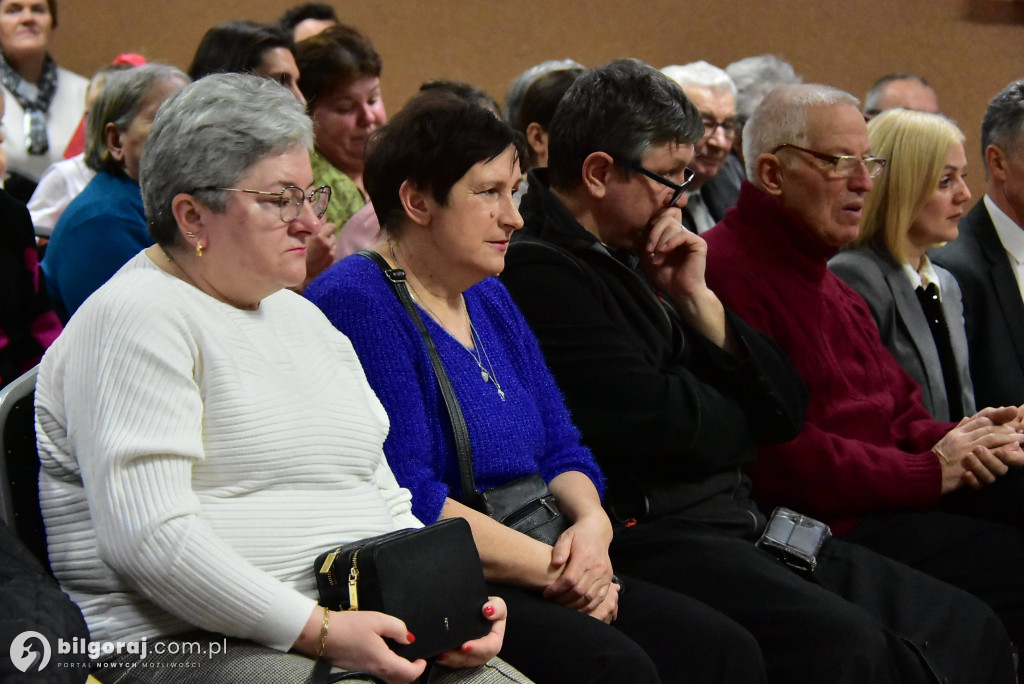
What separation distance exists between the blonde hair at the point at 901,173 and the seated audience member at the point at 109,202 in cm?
185

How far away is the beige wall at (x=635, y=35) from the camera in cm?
420

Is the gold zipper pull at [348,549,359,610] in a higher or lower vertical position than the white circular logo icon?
lower

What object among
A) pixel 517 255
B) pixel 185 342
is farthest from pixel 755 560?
pixel 185 342

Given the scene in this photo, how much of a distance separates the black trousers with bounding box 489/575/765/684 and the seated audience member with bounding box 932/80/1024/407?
158 centimetres

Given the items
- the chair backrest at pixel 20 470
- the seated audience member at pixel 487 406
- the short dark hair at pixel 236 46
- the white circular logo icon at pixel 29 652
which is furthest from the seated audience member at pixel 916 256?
the white circular logo icon at pixel 29 652

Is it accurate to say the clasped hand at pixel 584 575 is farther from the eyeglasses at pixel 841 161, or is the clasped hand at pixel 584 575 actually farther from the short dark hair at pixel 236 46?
the short dark hair at pixel 236 46

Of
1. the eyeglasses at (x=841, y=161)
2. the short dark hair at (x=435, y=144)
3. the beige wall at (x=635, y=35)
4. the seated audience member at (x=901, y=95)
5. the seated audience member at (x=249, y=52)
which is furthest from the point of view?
the seated audience member at (x=901, y=95)

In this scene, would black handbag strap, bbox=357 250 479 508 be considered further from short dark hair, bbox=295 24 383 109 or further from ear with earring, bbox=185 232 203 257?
short dark hair, bbox=295 24 383 109

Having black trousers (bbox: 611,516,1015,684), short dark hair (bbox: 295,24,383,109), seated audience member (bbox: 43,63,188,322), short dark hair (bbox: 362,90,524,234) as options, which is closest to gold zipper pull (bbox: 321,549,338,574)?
short dark hair (bbox: 362,90,524,234)

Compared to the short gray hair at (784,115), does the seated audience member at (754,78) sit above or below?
below

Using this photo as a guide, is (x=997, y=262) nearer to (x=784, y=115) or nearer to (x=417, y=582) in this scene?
(x=784, y=115)

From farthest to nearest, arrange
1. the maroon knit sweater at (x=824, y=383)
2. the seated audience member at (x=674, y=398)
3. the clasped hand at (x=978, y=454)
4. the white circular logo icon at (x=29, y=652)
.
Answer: the clasped hand at (x=978, y=454) → the maroon knit sweater at (x=824, y=383) → the seated audience member at (x=674, y=398) → the white circular logo icon at (x=29, y=652)

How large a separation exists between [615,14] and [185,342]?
12.8 ft

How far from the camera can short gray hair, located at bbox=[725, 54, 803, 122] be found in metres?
4.85
